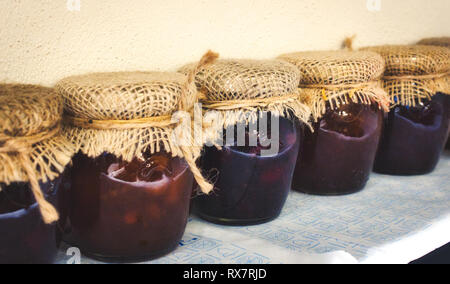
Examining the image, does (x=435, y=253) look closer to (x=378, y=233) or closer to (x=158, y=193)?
(x=378, y=233)

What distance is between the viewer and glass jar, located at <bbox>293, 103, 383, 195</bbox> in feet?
3.24

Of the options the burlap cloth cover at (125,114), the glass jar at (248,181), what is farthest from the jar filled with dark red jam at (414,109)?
the burlap cloth cover at (125,114)

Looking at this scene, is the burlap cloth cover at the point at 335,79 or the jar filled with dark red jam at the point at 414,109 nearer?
the burlap cloth cover at the point at 335,79

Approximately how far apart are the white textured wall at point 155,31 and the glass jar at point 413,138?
0.29 meters

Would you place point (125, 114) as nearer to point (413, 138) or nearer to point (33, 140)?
point (33, 140)

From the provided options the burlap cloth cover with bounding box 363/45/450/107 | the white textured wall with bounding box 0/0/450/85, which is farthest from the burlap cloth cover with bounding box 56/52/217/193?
the burlap cloth cover with bounding box 363/45/450/107

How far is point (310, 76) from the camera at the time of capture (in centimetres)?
96

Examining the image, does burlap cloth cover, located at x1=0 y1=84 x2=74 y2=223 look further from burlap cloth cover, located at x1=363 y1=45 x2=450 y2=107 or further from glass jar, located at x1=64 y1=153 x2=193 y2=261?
burlap cloth cover, located at x1=363 y1=45 x2=450 y2=107

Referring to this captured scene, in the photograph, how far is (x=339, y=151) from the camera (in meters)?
1.01

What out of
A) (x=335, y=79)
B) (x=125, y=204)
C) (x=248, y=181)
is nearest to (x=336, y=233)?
(x=248, y=181)

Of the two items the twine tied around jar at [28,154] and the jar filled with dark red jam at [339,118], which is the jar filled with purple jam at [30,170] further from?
the jar filled with dark red jam at [339,118]

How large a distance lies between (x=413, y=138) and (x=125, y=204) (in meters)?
0.75

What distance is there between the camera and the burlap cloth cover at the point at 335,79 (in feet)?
3.10

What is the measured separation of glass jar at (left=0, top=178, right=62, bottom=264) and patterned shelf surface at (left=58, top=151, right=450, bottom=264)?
92 millimetres
